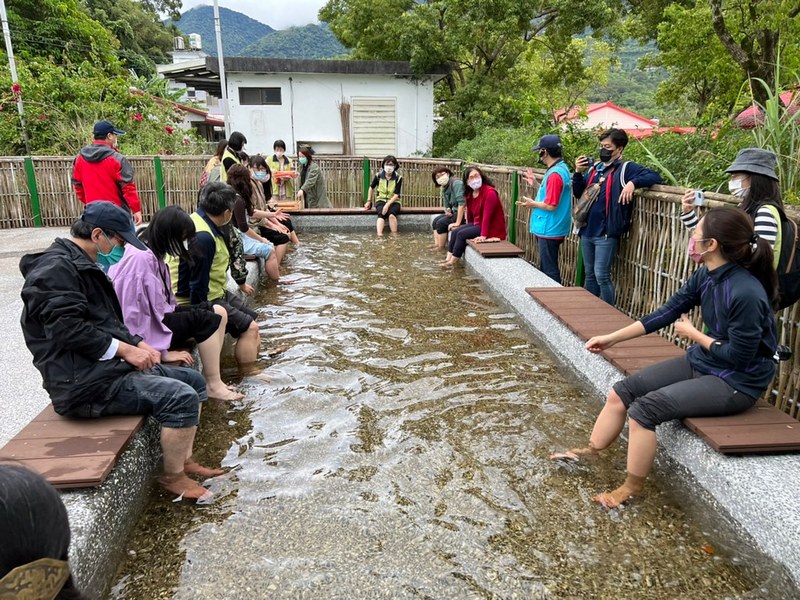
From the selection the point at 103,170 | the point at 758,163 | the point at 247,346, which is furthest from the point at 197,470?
the point at 103,170

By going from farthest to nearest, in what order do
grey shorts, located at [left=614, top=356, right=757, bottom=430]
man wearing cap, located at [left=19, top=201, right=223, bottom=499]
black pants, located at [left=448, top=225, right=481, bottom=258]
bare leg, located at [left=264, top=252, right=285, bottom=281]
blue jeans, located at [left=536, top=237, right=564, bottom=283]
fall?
black pants, located at [left=448, top=225, right=481, bottom=258] → bare leg, located at [left=264, top=252, right=285, bottom=281] → blue jeans, located at [left=536, top=237, right=564, bottom=283] → grey shorts, located at [left=614, top=356, right=757, bottom=430] → man wearing cap, located at [left=19, top=201, right=223, bottom=499]

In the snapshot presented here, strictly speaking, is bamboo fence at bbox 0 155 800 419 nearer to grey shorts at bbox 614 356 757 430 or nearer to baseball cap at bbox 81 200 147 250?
grey shorts at bbox 614 356 757 430

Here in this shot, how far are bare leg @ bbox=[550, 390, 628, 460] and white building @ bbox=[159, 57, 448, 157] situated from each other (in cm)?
1868

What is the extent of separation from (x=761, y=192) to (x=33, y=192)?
39.8ft

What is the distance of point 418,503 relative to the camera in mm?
3225

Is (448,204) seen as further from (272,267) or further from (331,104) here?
(331,104)

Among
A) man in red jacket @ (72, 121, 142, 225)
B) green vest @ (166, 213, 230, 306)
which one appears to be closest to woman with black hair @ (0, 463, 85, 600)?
green vest @ (166, 213, 230, 306)

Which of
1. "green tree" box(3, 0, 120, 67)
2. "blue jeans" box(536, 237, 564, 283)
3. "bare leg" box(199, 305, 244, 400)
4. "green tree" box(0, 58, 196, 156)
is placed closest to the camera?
"bare leg" box(199, 305, 244, 400)

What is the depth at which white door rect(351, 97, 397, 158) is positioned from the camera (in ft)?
68.6

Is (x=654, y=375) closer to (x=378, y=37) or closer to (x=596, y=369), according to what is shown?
(x=596, y=369)

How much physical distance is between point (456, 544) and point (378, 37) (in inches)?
938

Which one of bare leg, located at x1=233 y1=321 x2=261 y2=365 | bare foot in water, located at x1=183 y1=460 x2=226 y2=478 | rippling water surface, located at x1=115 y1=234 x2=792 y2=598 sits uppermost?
bare leg, located at x1=233 y1=321 x2=261 y2=365

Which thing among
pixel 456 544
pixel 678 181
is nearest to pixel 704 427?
pixel 456 544

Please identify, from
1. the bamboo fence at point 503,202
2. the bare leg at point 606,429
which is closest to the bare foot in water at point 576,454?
the bare leg at point 606,429
